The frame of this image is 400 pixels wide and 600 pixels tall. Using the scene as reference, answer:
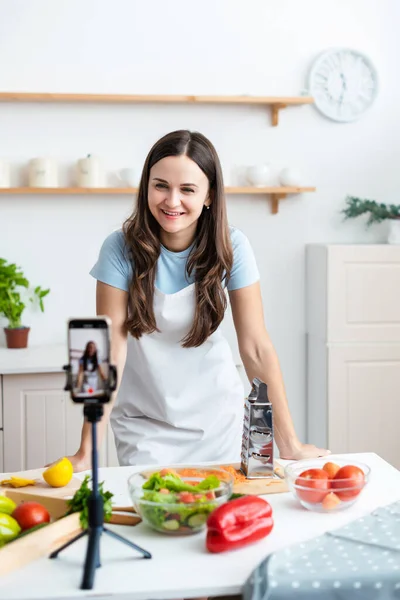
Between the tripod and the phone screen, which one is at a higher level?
the phone screen

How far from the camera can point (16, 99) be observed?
3660mm

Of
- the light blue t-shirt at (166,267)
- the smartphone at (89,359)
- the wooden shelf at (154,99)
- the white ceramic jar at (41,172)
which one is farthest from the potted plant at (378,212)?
the smartphone at (89,359)

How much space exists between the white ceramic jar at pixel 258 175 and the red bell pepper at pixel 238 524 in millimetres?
2505

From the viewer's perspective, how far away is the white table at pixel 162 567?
1278 millimetres

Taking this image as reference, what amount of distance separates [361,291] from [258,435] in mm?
2061

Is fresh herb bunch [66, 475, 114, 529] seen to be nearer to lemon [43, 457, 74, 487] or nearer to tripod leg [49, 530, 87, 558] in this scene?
tripod leg [49, 530, 87, 558]

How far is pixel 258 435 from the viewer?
69.2 inches

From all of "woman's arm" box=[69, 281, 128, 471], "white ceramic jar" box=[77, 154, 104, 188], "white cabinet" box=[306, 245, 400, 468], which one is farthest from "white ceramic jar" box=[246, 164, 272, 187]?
"woman's arm" box=[69, 281, 128, 471]

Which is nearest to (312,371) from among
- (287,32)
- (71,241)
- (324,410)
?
(324,410)

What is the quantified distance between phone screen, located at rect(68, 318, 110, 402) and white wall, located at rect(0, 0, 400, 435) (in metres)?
2.54

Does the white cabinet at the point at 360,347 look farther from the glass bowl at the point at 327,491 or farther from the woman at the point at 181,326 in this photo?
the glass bowl at the point at 327,491

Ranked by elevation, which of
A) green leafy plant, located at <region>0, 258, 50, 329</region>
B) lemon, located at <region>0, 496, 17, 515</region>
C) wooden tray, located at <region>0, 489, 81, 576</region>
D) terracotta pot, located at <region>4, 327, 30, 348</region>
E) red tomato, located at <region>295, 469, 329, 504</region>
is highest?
green leafy plant, located at <region>0, 258, 50, 329</region>

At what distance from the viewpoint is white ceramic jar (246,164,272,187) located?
379cm

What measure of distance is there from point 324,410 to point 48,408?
4.33 ft
